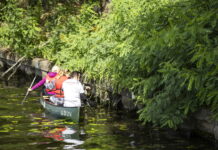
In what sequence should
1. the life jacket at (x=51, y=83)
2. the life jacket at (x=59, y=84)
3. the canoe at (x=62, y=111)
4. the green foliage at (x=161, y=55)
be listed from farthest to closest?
the life jacket at (x=51, y=83) → the life jacket at (x=59, y=84) → the canoe at (x=62, y=111) → the green foliage at (x=161, y=55)

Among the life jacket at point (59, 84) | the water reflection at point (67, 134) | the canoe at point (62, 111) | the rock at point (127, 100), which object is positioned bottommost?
the water reflection at point (67, 134)

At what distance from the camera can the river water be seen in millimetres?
10453

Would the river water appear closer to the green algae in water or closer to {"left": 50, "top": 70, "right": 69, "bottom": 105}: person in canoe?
the green algae in water

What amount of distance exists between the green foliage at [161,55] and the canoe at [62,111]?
1.42 metres

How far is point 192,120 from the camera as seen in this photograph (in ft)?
36.8

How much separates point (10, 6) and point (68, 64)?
7.59 metres

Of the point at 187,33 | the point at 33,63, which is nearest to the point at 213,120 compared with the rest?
the point at 187,33

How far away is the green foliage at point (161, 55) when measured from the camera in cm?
933

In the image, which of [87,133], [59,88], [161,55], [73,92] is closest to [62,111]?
[73,92]

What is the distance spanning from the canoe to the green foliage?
1422 mm

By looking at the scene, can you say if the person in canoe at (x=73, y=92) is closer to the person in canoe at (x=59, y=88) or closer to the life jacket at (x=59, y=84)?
the person in canoe at (x=59, y=88)

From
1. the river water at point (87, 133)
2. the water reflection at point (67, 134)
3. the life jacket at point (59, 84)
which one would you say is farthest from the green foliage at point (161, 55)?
the water reflection at point (67, 134)

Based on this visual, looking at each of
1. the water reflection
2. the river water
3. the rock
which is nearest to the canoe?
the river water

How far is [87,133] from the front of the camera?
1204cm
